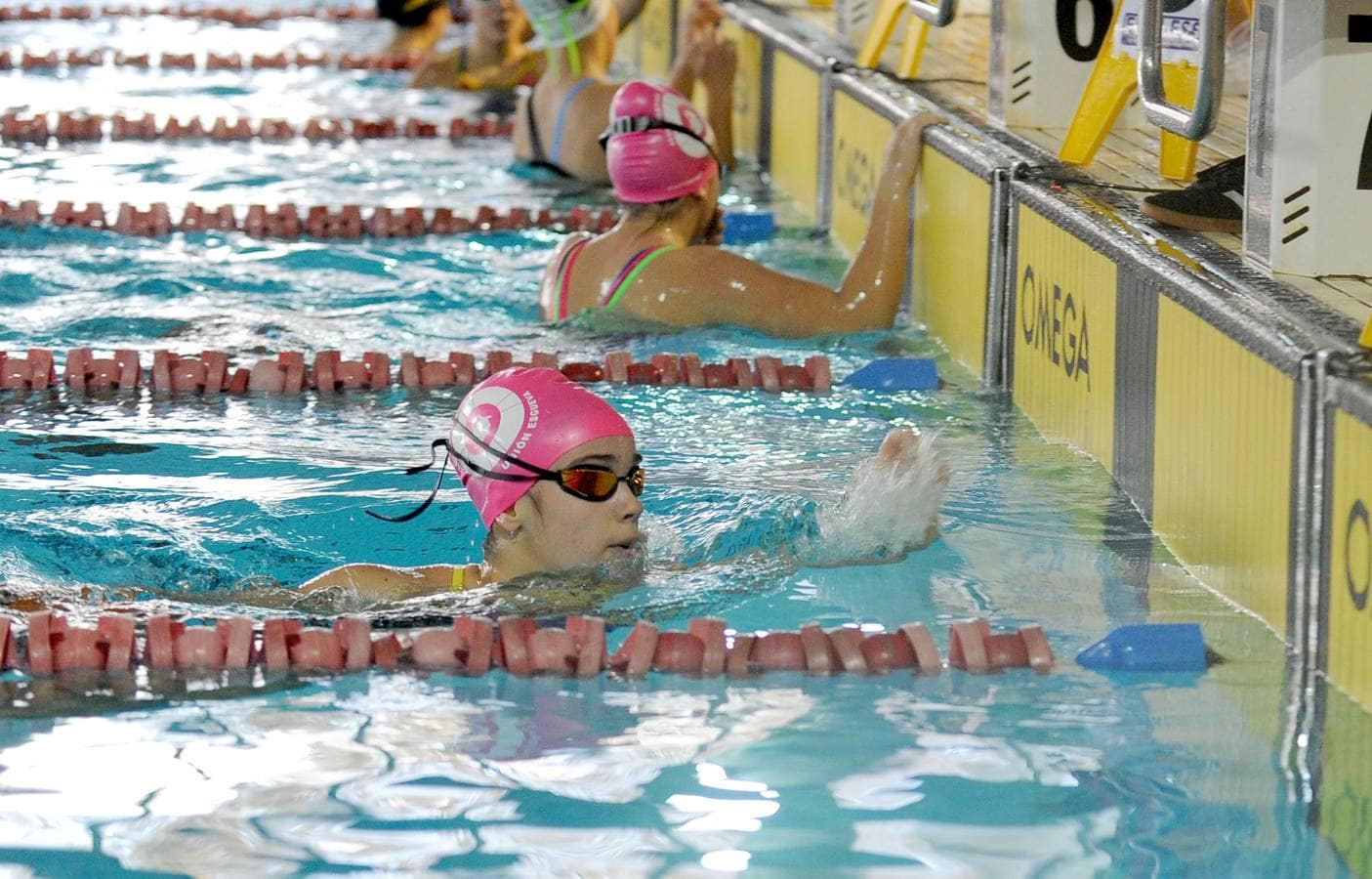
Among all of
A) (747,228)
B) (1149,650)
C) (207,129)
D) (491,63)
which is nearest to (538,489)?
(1149,650)

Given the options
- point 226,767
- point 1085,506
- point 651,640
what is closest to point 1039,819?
point 651,640

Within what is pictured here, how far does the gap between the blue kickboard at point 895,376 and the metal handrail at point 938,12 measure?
1.12 m

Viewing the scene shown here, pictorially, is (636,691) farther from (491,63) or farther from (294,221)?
(491,63)

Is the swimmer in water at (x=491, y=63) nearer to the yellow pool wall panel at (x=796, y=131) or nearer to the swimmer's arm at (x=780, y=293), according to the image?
the yellow pool wall panel at (x=796, y=131)

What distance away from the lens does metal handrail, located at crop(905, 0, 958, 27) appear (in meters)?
5.51

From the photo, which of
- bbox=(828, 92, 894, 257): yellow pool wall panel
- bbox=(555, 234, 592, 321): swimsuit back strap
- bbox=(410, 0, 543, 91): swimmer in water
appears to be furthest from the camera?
bbox=(410, 0, 543, 91): swimmer in water

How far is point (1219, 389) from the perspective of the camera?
11.0 ft

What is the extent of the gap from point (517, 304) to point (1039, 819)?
12.0ft

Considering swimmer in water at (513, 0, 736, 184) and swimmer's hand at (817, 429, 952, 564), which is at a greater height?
swimmer in water at (513, 0, 736, 184)

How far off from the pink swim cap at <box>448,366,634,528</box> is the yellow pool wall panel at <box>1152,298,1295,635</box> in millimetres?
990

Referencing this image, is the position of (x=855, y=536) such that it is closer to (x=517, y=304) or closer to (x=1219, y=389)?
(x=1219, y=389)

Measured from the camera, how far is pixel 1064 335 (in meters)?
4.36

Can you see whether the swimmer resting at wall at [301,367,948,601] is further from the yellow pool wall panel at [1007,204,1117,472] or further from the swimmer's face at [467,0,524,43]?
the swimmer's face at [467,0,524,43]

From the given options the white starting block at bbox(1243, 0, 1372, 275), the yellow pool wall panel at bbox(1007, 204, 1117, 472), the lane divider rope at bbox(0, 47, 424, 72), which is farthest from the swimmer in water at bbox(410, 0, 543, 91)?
the white starting block at bbox(1243, 0, 1372, 275)
